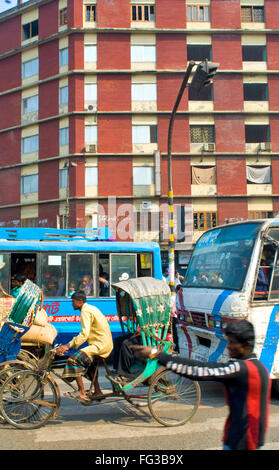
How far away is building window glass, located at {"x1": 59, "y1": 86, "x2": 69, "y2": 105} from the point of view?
29312mm

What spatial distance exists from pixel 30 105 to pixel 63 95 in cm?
329

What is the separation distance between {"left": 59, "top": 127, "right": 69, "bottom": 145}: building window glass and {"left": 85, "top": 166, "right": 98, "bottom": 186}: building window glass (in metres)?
2.63

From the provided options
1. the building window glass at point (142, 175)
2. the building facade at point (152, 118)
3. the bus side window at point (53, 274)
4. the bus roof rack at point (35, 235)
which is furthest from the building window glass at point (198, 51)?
the bus side window at point (53, 274)

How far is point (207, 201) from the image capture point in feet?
93.7

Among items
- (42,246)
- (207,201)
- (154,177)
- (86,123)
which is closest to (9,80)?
(86,123)

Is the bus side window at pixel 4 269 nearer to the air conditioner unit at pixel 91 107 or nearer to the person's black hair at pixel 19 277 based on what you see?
the person's black hair at pixel 19 277

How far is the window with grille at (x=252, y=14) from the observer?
3002 cm

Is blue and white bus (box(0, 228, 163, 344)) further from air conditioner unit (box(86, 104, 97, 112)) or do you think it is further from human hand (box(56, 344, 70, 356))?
air conditioner unit (box(86, 104, 97, 112))

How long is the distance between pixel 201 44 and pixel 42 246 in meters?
26.0

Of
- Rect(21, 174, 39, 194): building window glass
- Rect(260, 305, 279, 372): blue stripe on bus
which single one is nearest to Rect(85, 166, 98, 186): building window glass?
Rect(21, 174, 39, 194): building window glass

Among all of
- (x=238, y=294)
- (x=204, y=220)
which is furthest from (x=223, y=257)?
(x=204, y=220)

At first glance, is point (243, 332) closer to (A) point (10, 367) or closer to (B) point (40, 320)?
(A) point (10, 367)

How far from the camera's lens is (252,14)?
30000mm

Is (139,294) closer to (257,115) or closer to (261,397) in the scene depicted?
(261,397)
